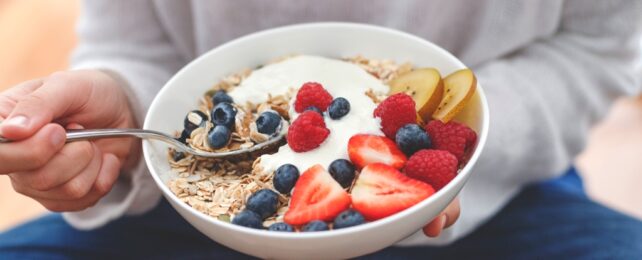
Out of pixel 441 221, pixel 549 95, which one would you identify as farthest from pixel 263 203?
pixel 549 95

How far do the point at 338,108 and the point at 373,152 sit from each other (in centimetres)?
9

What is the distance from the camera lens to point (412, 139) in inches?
27.5

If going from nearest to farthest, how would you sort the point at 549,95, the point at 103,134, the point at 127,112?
the point at 103,134 < the point at 127,112 < the point at 549,95

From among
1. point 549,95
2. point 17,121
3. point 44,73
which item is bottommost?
point 44,73

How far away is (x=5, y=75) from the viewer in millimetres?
2109

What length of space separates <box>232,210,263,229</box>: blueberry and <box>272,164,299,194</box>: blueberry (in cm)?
5

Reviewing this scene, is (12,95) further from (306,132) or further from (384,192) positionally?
(384,192)

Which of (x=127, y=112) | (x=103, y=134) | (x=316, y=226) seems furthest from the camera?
(x=127, y=112)

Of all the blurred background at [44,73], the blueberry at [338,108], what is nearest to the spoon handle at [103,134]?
the blueberry at [338,108]

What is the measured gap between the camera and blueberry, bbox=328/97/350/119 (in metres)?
0.77

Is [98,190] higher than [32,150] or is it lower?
lower

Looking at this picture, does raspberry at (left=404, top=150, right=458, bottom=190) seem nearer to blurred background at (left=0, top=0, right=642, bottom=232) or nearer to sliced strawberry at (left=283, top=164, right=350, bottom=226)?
sliced strawberry at (left=283, top=164, right=350, bottom=226)

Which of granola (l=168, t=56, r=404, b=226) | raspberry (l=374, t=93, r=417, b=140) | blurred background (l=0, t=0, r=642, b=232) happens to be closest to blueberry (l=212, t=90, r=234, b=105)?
granola (l=168, t=56, r=404, b=226)

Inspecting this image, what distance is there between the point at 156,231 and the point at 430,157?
1.94ft
